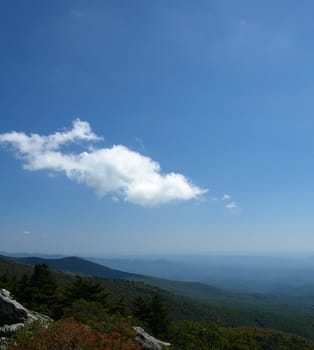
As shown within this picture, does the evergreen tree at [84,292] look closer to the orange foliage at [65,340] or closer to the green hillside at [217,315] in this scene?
the orange foliage at [65,340]

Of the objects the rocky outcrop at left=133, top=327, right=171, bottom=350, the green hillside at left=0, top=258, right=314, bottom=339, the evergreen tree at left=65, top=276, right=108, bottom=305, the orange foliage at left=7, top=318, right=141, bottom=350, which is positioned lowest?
the green hillside at left=0, top=258, right=314, bottom=339

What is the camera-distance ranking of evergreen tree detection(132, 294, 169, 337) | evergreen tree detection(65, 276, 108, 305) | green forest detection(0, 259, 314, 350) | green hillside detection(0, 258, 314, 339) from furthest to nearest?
1. green hillside detection(0, 258, 314, 339)
2. evergreen tree detection(65, 276, 108, 305)
3. evergreen tree detection(132, 294, 169, 337)
4. green forest detection(0, 259, 314, 350)

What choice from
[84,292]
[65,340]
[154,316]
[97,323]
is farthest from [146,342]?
[84,292]

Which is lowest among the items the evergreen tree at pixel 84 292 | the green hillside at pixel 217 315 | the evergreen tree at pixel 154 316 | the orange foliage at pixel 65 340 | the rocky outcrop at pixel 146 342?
the green hillside at pixel 217 315

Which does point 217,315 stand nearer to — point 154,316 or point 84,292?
point 154,316

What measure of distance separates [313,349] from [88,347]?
3067cm

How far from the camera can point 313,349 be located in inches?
1361

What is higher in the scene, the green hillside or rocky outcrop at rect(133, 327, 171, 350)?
rocky outcrop at rect(133, 327, 171, 350)

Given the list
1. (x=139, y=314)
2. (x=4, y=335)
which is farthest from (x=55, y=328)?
(x=139, y=314)

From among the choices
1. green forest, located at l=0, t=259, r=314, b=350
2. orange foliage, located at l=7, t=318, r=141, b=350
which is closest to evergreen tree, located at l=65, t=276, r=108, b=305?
green forest, located at l=0, t=259, r=314, b=350

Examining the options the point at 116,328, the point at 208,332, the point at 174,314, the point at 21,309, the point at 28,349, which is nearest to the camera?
the point at 28,349

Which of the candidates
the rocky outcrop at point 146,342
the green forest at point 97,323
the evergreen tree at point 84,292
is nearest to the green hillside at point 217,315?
the green forest at point 97,323

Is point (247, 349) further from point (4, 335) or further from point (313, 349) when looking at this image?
point (4, 335)

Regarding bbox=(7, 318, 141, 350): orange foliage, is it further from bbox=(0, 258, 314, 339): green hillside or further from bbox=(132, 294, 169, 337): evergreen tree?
bbox=(0, 258, 314, 339): green hillside
